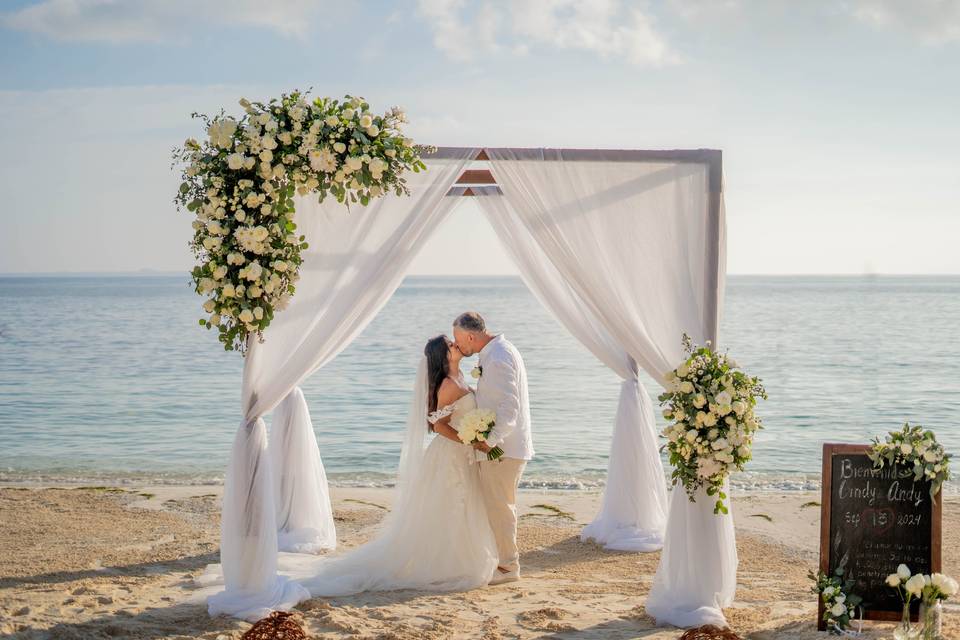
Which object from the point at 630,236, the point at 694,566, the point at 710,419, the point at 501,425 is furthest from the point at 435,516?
the point at 630,236

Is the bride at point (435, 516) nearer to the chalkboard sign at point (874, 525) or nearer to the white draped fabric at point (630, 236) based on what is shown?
the white draped fabric at point (630, 236)

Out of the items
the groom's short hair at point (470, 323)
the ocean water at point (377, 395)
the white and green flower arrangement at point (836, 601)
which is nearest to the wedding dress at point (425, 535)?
the groom's short hair at point (470, 323)

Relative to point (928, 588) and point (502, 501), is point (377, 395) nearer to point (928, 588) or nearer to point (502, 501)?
point (502, 501)

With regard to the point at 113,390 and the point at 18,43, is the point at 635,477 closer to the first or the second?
the point at 113,390

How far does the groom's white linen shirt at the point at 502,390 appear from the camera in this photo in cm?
614

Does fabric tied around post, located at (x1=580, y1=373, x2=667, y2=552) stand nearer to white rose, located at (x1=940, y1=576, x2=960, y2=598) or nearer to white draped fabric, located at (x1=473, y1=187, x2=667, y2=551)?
white draped fabric, located at (x1=473, y1=187, x2=667, y2=551)

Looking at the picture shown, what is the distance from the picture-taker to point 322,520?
280 inches

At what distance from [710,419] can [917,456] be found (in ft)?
3.69

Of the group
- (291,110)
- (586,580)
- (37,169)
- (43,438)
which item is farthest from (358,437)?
(37,169)

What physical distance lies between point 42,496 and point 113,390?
1243 centimetres

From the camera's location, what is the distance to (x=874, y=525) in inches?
196

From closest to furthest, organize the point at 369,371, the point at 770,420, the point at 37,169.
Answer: the point at 770,420 < the point at 369,371 < the point at 37,169

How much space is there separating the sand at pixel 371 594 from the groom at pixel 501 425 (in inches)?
14.4

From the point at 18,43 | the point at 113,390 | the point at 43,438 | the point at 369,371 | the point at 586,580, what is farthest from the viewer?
the point at 18,43
